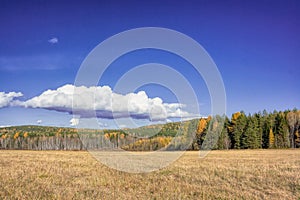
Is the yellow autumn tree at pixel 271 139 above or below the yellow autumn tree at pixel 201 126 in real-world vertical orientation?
below

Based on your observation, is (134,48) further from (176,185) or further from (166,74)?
(176,185)

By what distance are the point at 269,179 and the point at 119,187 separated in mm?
7178

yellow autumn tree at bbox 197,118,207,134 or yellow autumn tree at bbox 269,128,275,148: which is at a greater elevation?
yellow autumn tree at bbox 197,118,207,134

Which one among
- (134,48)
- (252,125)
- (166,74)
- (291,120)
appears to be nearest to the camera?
(134,48)

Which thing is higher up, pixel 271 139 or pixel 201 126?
pixel 201 126

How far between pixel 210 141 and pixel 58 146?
284 feet

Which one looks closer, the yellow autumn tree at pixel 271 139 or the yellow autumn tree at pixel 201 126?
the yellow autumn tree at pixel 271 139

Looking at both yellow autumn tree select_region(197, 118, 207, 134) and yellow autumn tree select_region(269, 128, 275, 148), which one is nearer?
yellow autumn tree select_region(269, 128, 275, 148)

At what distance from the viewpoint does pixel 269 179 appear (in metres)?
14.3

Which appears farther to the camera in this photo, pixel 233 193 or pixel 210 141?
pixel 210 141

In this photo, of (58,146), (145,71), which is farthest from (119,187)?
(58,146)

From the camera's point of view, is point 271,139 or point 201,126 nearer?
point 271,139

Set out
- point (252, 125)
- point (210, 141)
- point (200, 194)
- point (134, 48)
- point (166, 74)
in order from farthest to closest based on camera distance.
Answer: point (252, 125) → point (210, 141) → point (166, 74) → point (134, 48) → point (200, 194)

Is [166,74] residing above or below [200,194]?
above
